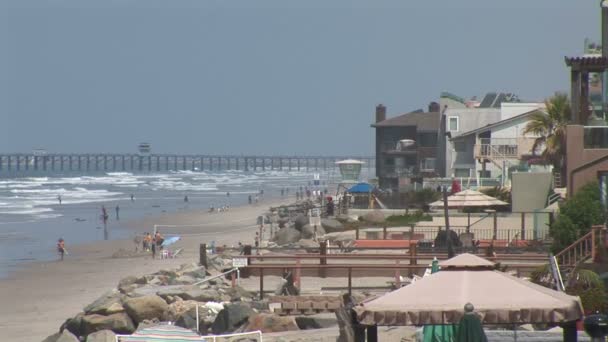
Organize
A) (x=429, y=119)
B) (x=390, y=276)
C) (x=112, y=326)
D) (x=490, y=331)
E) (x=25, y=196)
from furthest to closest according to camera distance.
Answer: (x=25, y=196) < (x=429, y=119) < (x=390, y=276) < (x=112, y=326) < (x=490, y=331)

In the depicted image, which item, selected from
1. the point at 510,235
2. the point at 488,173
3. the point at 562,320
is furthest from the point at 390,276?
the point at 488,173

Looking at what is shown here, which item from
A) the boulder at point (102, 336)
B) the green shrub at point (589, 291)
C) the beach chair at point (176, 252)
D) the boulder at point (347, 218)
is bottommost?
the beach chair at point (176, 252)

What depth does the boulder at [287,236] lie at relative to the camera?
41.1 meters

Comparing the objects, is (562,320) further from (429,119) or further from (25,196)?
(25,196)

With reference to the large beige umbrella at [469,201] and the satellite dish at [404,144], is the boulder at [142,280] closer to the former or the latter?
the large beige umbrella at [469,201]

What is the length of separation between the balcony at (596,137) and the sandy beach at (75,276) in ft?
34.5

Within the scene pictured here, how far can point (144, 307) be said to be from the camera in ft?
65.7

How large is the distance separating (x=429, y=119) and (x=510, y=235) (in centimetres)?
4048

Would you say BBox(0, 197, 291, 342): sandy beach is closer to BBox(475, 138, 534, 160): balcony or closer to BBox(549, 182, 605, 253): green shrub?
BBox(549, 182, 605, 253): green shrub

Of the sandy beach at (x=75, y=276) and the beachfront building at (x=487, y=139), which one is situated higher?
the beachfront building at (x=487, y=139)

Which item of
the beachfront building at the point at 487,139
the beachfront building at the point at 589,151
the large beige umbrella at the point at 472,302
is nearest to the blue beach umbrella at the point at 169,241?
the beachfront building at the point at 487,139

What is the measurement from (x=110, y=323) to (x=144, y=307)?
668 mm

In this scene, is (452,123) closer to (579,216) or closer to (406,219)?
(406,219)

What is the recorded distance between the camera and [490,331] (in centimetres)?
1461
